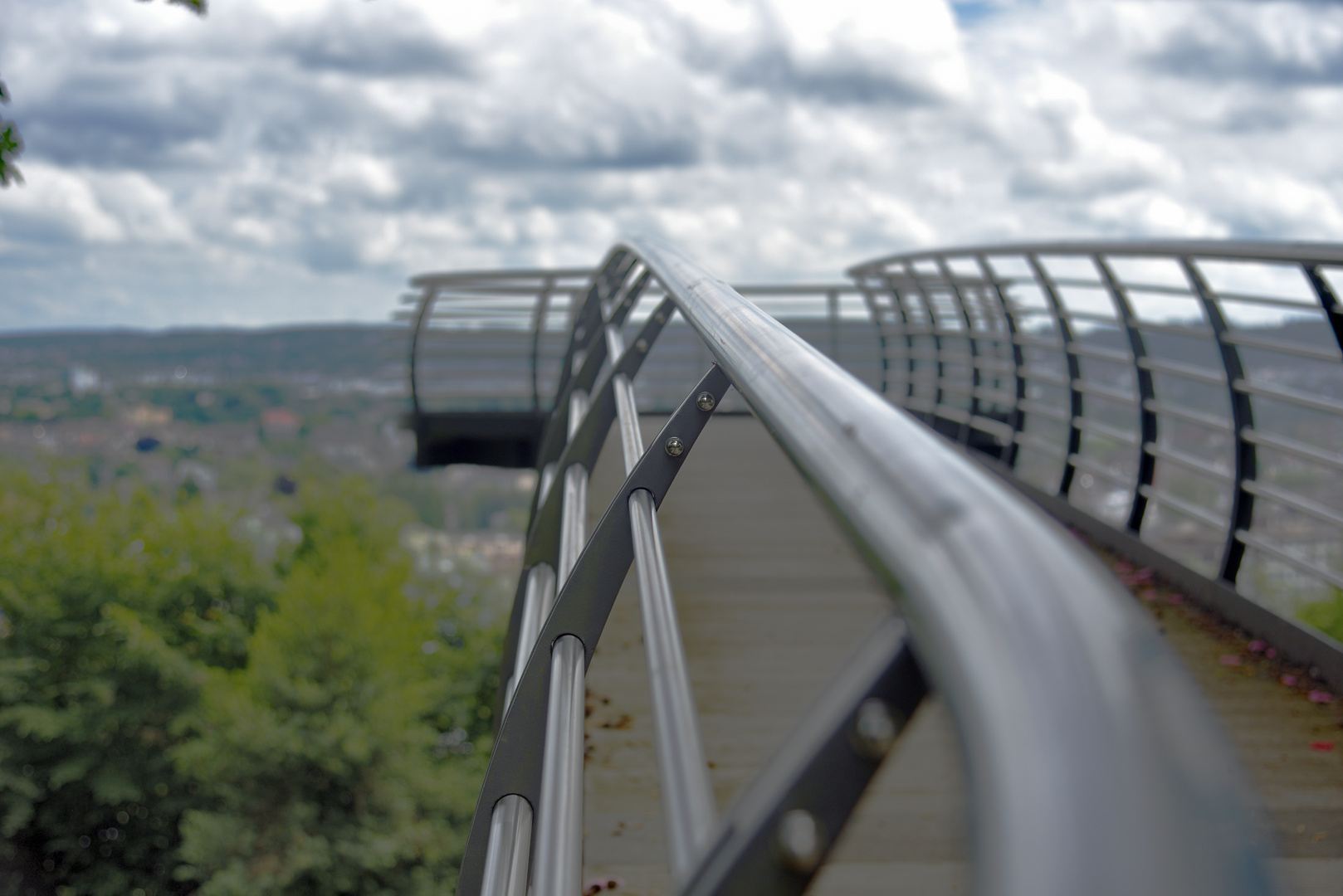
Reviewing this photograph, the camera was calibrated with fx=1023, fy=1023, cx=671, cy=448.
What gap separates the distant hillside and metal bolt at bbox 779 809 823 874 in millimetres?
86446

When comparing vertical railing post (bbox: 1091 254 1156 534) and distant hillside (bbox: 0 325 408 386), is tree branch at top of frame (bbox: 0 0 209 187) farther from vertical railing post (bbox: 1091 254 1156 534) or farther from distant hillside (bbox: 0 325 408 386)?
distant hillside (bbox: 0 325 408 386)

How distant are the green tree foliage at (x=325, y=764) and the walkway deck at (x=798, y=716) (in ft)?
86.5

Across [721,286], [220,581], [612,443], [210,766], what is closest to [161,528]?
[220,581]

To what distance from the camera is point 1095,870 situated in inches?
12.9

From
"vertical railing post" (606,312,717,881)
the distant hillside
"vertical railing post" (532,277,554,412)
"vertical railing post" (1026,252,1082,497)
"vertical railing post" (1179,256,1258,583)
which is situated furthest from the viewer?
the distant hillside

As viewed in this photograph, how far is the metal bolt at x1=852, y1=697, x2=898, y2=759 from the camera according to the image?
1.71 ft

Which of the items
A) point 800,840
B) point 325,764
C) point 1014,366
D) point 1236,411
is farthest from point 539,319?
point 325,764

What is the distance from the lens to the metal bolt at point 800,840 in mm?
555

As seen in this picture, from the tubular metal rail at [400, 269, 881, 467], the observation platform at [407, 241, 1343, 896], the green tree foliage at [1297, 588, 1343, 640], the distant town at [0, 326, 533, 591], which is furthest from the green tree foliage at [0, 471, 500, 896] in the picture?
the distant town at [0, 326, 533, 591]

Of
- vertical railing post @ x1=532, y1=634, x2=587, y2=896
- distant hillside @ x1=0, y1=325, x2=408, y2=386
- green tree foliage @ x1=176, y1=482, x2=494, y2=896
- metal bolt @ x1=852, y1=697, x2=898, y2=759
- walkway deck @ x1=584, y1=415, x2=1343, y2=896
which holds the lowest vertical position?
green tree foliage @ x1=176, y1=482, x2=494, y2=896

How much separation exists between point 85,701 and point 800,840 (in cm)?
3448

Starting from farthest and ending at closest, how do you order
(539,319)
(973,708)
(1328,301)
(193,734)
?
1. (193,734)
2. (539,319)
3. (1328,301)
4. (973,708)

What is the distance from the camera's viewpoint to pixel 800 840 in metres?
0.56

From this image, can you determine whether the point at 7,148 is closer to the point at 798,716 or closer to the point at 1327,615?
the point at 798,716
